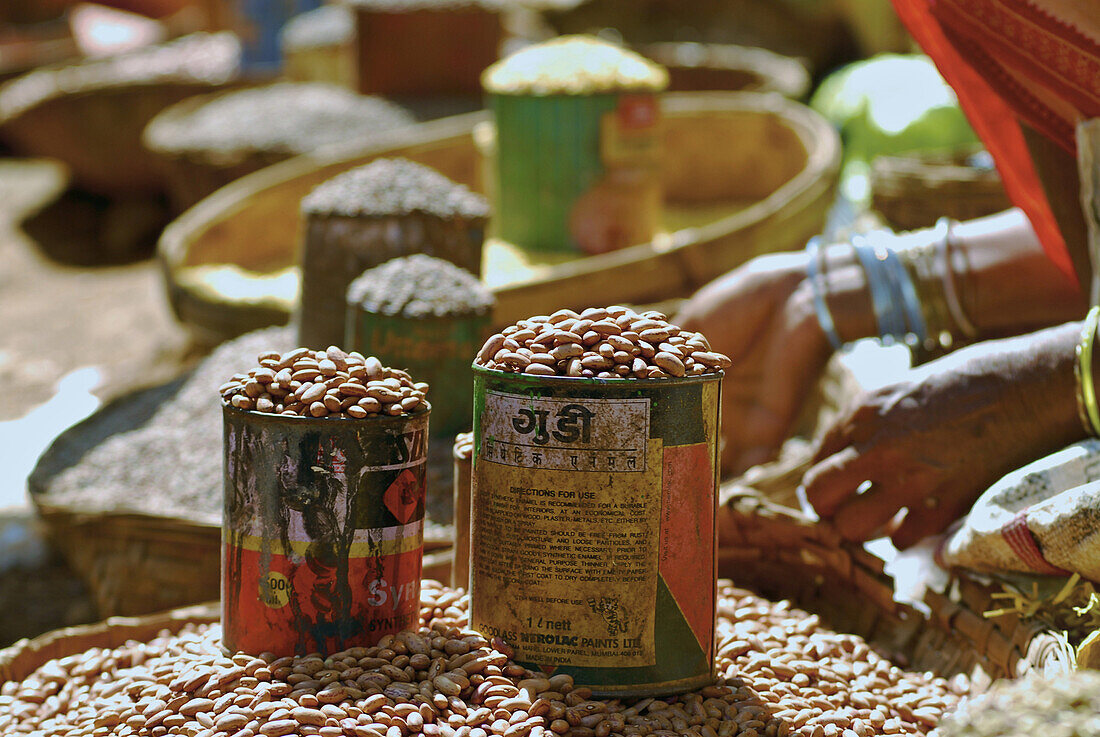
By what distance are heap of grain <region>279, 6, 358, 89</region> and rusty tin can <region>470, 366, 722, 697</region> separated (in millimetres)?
6101

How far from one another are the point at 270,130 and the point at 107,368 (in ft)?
4.50

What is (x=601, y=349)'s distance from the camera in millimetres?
1318

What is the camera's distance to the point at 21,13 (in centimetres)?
942

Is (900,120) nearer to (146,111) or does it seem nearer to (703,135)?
(703,135)

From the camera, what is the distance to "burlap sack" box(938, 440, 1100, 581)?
4.63ft

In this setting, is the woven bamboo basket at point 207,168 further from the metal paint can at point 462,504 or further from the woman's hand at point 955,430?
the woman's hand at point 955,430

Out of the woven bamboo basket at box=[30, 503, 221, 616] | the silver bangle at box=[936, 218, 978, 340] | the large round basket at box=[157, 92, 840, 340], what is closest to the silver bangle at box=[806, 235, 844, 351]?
the silver bangle at box=[936, 218, 978, 340]

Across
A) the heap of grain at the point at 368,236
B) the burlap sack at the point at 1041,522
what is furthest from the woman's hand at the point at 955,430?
the heap of grain at the point at 368,236

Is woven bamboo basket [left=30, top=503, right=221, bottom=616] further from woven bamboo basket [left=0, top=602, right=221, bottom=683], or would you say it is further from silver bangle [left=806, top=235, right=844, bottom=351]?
silver bangle [left=806, top=235, right=844, bottom=351]

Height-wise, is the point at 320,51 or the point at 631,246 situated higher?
the point at 320,51

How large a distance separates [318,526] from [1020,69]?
1279 mm

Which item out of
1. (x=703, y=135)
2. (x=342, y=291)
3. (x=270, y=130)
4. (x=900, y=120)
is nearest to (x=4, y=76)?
(x=270, y=130)

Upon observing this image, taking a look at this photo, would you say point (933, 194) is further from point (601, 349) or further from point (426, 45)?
point (426, 45)

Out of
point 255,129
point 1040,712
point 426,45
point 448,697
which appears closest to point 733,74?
point 426,45
